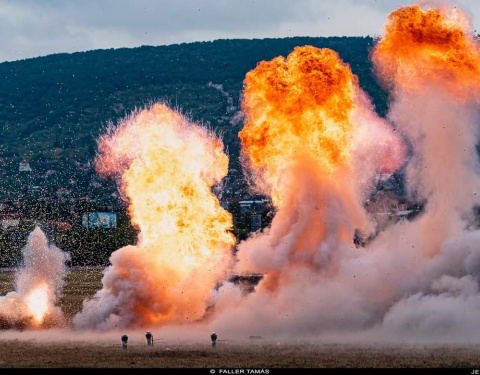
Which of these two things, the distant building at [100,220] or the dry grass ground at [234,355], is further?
the distant building at [100,220]

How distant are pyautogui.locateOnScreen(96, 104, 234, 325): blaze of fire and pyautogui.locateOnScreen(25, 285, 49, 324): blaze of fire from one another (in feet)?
13.9

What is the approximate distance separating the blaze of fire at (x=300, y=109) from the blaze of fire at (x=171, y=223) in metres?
4.15

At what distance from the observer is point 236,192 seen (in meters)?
178

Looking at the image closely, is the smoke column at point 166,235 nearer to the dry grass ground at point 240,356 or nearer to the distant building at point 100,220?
the dry grass ground at point 240,356

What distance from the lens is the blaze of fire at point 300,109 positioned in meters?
67.1

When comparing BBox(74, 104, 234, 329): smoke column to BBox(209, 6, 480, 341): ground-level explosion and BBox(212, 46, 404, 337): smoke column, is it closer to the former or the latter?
BBox(209, 6, 480, 341): ground-level explosion

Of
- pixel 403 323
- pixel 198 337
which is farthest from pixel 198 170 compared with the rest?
pixel 403 323

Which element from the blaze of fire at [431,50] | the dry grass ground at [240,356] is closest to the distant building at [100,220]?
the blaze of fire at [431,50]

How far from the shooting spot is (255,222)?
401ft

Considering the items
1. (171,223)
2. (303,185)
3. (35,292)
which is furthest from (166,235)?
(303,185)

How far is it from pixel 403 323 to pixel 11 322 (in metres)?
22.6

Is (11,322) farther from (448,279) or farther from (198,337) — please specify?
(448,279)

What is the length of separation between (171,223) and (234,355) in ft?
52.5

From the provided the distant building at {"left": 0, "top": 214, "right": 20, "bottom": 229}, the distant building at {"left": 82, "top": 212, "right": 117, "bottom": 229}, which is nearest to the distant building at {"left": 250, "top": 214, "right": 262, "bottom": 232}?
the distant building at {"left": 82, "top": 212, "right": 117, "bottom": 229}
